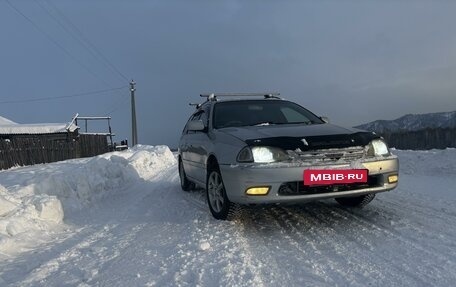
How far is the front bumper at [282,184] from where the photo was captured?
470 cm

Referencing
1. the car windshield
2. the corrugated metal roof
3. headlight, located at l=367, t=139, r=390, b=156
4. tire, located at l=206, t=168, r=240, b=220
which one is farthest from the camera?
the corrugated metal roof

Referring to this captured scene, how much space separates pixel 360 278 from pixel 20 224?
3.98 m

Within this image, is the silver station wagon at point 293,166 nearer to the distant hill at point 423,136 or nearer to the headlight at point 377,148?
the headlight at point 377,148

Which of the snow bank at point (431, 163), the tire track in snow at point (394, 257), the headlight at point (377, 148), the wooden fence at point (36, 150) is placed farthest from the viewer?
the wooden fence at point (36, 150)

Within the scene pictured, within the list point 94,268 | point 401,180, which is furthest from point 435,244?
point 401,180

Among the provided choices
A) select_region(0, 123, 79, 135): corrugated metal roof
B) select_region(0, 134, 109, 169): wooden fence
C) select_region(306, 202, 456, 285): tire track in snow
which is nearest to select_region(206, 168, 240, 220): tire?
select_region(306, 202, 456, 285): tire track in snow

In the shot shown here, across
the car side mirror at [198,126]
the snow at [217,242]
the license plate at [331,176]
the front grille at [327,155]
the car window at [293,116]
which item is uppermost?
the car window at [293,116]

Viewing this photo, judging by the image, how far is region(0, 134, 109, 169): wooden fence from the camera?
20.2 m

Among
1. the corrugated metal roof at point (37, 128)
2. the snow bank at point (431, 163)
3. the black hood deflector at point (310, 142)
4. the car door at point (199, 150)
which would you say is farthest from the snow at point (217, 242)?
the corrugated metal roof at point (37, 128)

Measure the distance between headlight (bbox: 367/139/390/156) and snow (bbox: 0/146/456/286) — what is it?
2.54 feet

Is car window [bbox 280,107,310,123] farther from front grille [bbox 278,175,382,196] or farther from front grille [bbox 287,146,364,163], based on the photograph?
front grille [bbox 278,175,382,196]

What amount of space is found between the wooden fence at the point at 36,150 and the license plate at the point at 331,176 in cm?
1824

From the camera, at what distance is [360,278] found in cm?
332

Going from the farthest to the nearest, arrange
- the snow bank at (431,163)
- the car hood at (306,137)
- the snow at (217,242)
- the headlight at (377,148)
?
the snow bank at (431,163) < the headlight at (377,148) < the car hood at (306,137) < the snow at (217,242)
